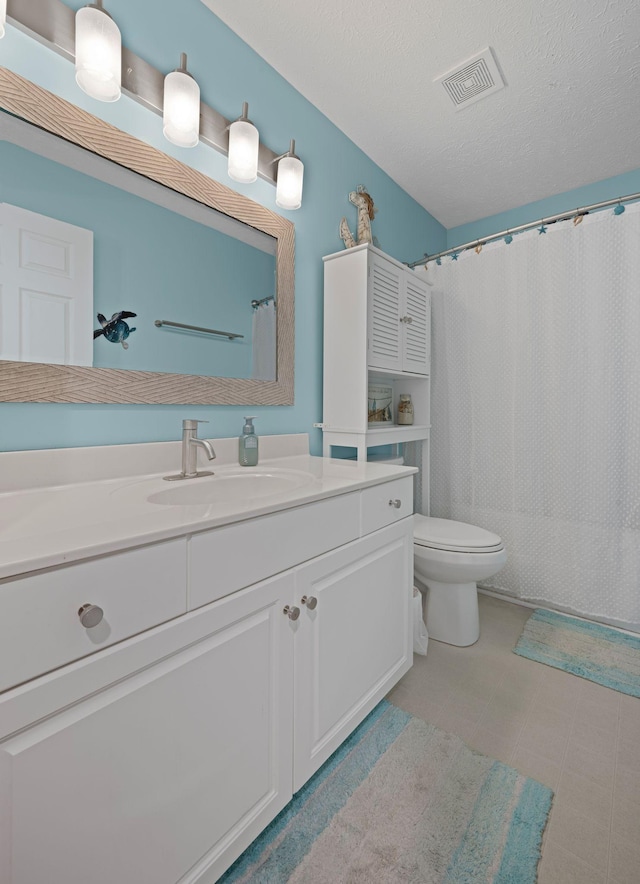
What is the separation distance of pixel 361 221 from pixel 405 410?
0.96 metres

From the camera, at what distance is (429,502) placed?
2273mm

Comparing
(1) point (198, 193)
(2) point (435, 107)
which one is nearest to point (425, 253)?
(2) point (435, 107)

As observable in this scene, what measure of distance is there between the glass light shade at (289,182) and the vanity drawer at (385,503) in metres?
1.12

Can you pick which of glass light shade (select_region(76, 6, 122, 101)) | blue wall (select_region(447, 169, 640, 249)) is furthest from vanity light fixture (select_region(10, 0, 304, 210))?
blue wall (select_region(447, 169, 640, 249))

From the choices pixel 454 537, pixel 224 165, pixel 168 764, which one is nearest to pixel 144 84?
pixel 224 165

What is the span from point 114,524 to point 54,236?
2.53 ft

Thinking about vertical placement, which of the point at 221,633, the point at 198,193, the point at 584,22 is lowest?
the point at 221,633

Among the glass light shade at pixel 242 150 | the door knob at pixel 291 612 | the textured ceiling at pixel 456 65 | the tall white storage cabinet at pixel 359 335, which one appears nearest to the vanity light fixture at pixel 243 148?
the glass light shade at pixel 242 150

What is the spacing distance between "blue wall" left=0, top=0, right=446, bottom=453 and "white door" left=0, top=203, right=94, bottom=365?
14cm

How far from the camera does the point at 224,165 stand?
1361 millimetres

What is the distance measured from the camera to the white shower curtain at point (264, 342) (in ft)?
4.80

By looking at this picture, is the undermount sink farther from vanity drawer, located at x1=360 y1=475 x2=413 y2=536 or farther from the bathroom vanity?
vanity drawer, located at x1=360 y1=475 x2=413 y2=536

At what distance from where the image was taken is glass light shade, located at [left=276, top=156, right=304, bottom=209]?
4.90 ft

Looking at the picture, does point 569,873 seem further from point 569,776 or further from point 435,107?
point 435,107
